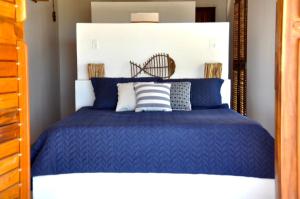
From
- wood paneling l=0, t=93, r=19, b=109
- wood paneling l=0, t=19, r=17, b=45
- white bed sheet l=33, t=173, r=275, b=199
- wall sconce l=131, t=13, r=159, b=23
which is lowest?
white bed sheet l=33, t=173, r=275, b=199

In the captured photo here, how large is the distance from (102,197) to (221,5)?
4226 mm

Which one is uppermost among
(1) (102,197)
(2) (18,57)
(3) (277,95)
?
(2) (18,57)

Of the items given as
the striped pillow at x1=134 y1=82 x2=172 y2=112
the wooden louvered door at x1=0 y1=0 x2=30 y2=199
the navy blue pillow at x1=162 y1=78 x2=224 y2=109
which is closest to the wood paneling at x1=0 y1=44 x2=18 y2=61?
the wooden louvered door at x1=0 y1=0 x2=30 y2=199

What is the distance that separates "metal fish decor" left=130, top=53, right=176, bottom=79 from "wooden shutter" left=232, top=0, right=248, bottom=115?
106cm

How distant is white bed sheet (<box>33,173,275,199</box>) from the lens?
2.49 m

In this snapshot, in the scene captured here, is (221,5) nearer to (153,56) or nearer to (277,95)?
(153,56)

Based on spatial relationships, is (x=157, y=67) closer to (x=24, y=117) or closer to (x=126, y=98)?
(x=126, y=98)

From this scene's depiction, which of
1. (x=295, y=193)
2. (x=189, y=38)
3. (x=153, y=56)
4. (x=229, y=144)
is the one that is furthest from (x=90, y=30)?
(x=295, y=193)

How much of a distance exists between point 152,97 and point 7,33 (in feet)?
6.23

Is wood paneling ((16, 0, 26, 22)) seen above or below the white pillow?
above

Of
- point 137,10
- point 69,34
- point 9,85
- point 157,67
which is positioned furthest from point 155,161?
point 69,34

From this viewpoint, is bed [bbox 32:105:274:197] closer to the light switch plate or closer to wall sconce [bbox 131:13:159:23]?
the light switch plate

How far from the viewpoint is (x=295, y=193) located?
1688 millimetres

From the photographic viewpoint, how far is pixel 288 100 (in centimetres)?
166
